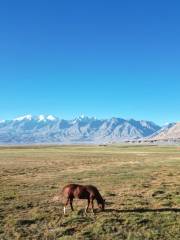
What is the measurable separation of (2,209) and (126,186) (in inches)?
590

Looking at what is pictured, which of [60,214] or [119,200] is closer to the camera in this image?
[60,214]

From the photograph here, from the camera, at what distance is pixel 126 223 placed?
21375mm

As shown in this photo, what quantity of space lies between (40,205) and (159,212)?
8368 millimetres

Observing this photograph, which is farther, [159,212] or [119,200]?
[119,200]

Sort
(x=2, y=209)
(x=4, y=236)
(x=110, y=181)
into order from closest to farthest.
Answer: (x=4, y=236) → (x=2, y=209) → (x=110, y=181)

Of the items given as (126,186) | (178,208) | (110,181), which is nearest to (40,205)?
(178,208)

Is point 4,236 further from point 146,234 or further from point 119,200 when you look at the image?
point 119,200

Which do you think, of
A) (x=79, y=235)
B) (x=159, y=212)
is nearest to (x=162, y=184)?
(x=159, y=212)

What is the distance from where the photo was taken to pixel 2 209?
2528 centimetres

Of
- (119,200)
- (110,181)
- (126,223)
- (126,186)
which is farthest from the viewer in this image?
(110,181)

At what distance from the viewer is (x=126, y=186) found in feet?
121

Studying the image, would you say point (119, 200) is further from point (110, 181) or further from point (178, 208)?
point (110, 181)

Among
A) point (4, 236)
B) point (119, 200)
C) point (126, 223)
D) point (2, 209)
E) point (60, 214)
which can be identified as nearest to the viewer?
point (4, 236)

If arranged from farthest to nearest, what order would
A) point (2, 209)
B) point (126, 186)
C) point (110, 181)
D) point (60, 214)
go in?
point (110, 181) < point (126, 186) < point (2, 209) < point (60, 214)
